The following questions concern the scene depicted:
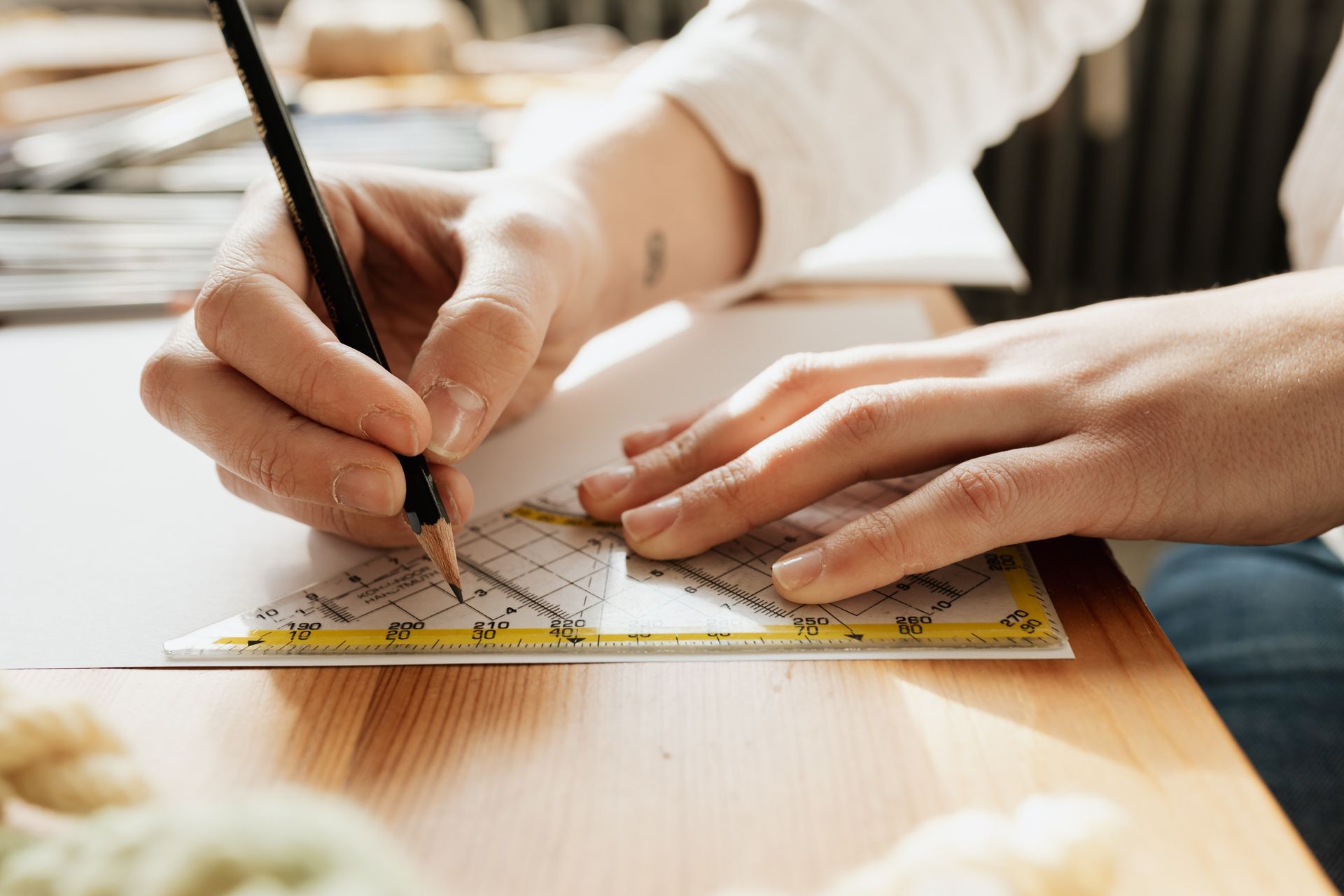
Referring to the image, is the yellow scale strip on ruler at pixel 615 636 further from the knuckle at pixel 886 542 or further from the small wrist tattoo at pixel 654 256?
the small wrist tattoo at pixel 654 256

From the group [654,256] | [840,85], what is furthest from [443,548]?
[840,85]

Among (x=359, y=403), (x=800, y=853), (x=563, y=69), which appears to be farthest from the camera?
(x=563, y=69)

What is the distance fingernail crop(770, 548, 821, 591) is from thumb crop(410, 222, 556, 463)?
0.17m

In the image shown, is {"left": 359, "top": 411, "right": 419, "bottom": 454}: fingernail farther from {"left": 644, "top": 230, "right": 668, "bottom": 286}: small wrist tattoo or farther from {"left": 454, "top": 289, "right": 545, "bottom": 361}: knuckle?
{"left": 644, "top": 230, "right": 668, "bottom": 286}: small wrist tattoo

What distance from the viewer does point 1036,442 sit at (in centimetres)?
50

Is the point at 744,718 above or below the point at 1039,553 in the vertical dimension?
below

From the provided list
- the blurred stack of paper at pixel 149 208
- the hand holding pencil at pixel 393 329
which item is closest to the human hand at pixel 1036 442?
the hand holding pencil at pixel 393 329

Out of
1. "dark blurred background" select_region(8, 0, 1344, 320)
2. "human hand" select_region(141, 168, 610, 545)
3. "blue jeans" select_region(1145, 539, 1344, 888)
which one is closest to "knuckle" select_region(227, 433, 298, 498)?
"human hand" select_region(141, 168, 610, 545)

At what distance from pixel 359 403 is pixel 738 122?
0.47 metres

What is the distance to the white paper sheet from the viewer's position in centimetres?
48

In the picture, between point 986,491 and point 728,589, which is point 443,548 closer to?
point 728,589

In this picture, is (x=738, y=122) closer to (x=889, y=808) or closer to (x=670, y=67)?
(x=670, y=67)

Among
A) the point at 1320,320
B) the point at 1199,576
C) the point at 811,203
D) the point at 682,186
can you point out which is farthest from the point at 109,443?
the point at 1199,576

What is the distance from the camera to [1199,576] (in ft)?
2.66
